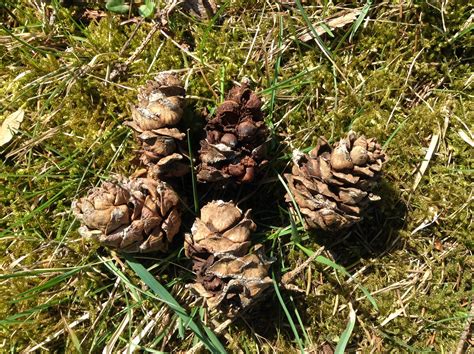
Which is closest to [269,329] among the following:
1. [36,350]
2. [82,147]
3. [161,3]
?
[36,350]

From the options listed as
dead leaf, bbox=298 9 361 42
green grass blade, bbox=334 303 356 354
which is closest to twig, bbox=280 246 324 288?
green grass blade, bbox=334 303 356 354

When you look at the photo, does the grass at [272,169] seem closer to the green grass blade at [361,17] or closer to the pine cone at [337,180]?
the green grass blade at [361,17]

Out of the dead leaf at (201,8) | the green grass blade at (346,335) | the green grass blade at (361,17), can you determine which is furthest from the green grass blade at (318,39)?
the green grass blade at (346,335)

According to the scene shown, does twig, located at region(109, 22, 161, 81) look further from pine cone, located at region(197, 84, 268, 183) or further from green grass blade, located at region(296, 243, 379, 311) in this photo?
green grass blade, located at region(296, 243, 379, 311)

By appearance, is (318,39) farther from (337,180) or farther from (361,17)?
(337,180)

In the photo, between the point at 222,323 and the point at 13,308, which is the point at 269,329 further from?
the point at 13,308

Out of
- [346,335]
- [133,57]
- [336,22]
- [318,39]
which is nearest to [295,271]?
[346,335]
